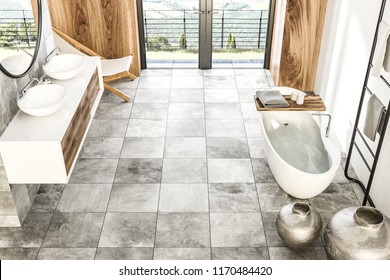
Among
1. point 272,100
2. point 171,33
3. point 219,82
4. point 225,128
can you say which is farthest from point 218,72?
point 272,100

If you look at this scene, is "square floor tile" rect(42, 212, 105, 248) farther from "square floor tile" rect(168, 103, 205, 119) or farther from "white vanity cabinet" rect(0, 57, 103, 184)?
"square floor tile" rect(168, 103, 205, 119)

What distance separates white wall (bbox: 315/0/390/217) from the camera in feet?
10.4

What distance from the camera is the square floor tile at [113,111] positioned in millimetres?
4457

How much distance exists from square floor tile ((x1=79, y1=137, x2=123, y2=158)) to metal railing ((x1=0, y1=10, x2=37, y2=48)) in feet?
3.35

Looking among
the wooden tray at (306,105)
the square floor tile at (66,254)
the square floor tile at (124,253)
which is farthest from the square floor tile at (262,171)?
the square floor tile at (66,254)

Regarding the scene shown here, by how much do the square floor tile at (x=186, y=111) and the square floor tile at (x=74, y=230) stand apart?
1.55 metres

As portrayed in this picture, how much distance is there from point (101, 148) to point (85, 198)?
683mm

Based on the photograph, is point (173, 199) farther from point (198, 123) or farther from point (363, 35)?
point (363, 35)

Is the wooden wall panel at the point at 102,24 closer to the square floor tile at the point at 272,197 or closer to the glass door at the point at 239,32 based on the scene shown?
the glass door at the point at 239,32

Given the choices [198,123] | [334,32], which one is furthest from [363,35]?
[198,123]

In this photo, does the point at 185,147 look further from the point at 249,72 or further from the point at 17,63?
the point at 249,72

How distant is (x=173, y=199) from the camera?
336 cm

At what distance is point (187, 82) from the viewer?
5156 mm

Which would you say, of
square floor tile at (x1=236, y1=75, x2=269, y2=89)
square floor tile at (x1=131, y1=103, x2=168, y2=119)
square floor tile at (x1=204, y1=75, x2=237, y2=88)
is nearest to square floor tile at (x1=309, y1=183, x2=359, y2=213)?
square floor tile at (x1=131, y1=103, x2=168, y2=119)
